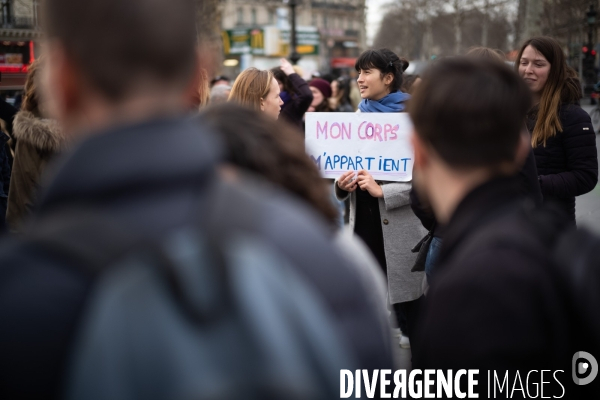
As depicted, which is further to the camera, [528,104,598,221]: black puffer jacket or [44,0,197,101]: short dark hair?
[528,104,598,221]: black puffer jacket

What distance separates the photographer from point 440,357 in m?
1.53

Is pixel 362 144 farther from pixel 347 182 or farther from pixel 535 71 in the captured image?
pixel 535 71

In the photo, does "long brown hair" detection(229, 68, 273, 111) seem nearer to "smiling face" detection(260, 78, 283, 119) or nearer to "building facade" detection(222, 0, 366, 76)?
"smiling face" detection(260, 78, 283, 119)

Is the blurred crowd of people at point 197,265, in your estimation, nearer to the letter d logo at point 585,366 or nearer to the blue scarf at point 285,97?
the letter d logo at point 585,366

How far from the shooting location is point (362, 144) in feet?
15.7

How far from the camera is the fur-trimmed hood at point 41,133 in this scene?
13.4 ft

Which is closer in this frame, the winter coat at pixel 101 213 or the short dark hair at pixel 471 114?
A: the winter coat at pixel 101 213

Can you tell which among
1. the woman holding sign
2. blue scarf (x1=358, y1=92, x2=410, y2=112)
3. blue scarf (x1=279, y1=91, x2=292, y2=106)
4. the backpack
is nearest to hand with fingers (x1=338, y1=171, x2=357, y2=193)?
the woman holding sign

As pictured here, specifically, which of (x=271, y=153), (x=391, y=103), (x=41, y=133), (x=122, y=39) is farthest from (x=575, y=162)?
(x=122, y=39)

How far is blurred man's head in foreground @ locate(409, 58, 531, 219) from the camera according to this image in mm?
1675

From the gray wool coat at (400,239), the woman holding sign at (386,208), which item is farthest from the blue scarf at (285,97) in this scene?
the gray wool coat at (400,239)

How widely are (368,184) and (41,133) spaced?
6.74 feet

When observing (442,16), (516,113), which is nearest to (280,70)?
(516,113)

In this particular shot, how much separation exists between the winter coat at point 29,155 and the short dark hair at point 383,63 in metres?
2.06
